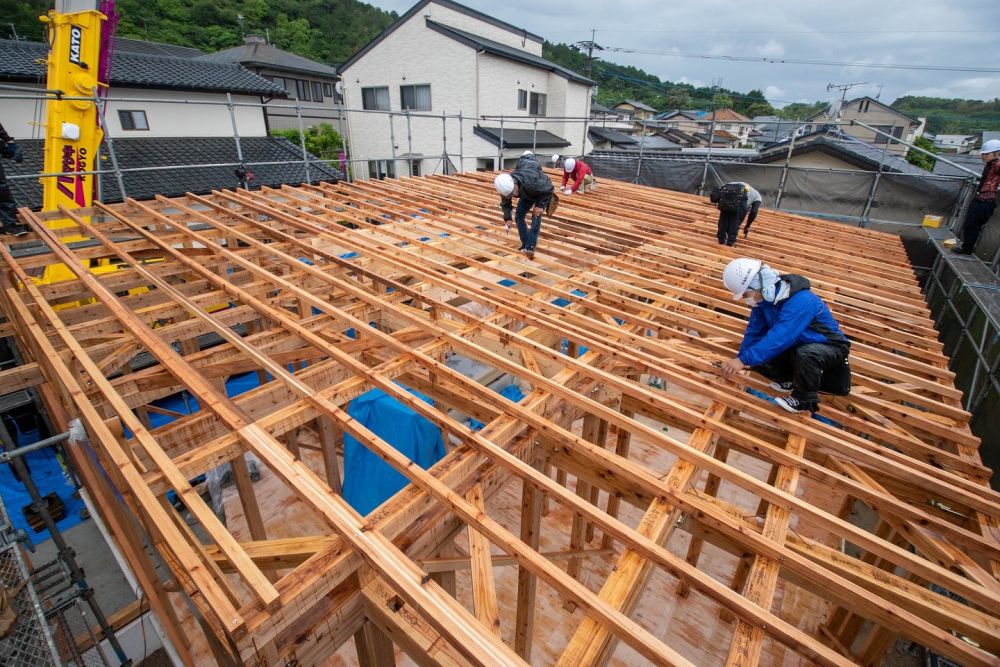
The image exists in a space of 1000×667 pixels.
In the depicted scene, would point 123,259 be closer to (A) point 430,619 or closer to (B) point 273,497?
(B) point 273,497

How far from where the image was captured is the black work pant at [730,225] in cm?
689

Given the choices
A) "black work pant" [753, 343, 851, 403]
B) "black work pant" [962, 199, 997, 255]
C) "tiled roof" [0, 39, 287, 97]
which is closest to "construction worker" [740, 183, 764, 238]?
"black work pant" [962, 199, 997, 255]

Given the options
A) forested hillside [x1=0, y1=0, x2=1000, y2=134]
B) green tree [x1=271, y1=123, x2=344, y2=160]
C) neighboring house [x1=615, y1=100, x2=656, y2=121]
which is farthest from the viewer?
neighboring house [x1=615, y1=100, x2=656, y2=121]

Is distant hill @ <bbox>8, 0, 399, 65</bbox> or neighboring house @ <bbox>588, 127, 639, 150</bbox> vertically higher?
distant hill @ <bbox>8, 0, 399, 65</bbox>

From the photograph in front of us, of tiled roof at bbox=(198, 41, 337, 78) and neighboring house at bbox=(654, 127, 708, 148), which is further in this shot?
neighboring house at bbox=(654, 127, 708, 148)

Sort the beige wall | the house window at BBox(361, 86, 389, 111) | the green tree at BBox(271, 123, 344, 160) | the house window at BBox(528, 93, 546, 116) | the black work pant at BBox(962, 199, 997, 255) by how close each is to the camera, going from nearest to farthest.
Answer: the black work pant at BBox(962, 199, 997, 255) < the beige wall < the house window at BBox(361, 86, 389, 111) < the green tree at BBox(271, 123, 344, 160) < the house window at BBox(528, 93, 546, 116)

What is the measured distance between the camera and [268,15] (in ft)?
147

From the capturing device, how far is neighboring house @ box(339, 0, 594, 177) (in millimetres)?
20047

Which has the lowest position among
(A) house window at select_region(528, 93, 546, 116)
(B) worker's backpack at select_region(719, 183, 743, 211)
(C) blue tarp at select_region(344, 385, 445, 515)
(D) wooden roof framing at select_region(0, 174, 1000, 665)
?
(C) blue tarp at select_region(344, 385, 445, 515)

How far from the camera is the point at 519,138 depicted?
21.3 m

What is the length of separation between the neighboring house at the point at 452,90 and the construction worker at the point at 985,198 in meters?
14.4

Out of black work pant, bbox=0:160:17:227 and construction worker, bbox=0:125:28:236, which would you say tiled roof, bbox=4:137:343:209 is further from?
black work pant, bbox=0:160:17:227

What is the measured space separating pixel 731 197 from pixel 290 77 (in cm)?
2967

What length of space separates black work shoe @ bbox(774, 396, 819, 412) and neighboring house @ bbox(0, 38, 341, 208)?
1235 centimetres
